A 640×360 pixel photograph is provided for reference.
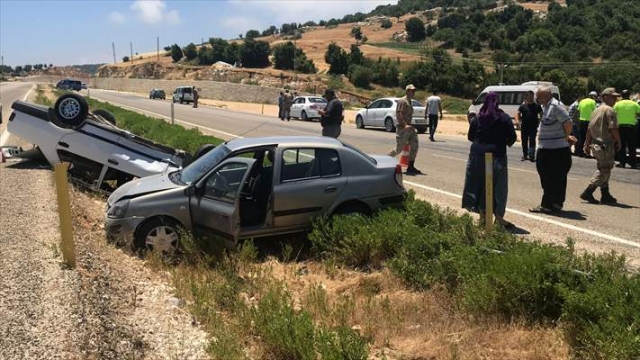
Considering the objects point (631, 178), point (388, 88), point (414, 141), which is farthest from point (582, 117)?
point (388, 88)

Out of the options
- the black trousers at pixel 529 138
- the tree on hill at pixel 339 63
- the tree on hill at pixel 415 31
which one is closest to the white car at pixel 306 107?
the black trousers at pixel 529 138

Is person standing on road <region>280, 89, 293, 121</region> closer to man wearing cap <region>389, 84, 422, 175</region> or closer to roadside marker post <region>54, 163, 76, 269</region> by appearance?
man wearing cap <region>389, 84, 422, 175</region>

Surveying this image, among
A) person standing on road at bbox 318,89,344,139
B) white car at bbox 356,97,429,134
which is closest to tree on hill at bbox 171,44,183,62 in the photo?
white car at bbox 356,97,429,134

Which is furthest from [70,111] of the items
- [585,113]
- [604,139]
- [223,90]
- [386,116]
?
[223,90]

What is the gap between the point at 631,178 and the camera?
12.6 meters

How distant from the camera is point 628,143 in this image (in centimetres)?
1412

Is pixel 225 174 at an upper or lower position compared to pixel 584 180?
upper

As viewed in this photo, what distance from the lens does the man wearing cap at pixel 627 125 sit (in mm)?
13523

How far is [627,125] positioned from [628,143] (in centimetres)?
78

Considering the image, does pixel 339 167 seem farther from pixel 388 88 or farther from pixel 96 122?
pixel 388 88

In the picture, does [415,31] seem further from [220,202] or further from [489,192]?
[220,202]

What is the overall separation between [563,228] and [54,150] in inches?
333

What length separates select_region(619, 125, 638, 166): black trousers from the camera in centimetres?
1370

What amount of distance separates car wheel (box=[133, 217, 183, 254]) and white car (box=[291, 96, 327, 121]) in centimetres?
2734
